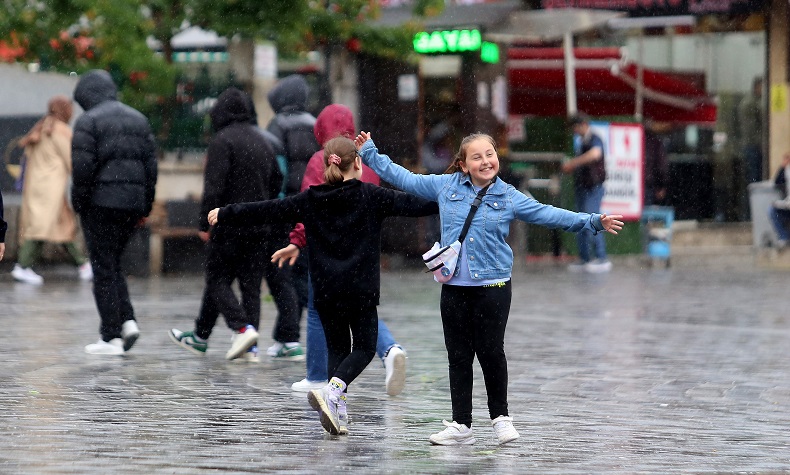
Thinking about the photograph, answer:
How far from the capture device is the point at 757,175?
92.9 feet

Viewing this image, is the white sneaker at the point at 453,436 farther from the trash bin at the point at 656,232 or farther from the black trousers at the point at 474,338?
the trash bin at the point at 656,232

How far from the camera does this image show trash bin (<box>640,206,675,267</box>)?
2198 centimetres

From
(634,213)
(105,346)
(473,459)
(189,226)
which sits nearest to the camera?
(473,459)

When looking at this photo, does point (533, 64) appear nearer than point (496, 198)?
No

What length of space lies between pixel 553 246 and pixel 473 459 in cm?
1630

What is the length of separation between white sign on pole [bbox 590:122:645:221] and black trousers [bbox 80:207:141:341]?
12461mm

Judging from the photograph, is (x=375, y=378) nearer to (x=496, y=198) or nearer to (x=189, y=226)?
(x=496, y=198)

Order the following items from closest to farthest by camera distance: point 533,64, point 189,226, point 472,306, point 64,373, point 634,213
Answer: point 472,306 → point 64,373 → point 189,226 → point 634,213 → point 533,64

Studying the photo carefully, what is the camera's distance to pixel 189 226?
1892 cm

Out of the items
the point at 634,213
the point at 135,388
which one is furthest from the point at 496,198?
the point at 634,213

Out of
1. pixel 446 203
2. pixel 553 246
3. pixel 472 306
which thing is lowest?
pixel 553 246

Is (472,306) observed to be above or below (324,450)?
above

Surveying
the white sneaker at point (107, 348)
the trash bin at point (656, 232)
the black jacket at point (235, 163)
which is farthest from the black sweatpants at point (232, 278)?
the trash bin at point (656, 232)

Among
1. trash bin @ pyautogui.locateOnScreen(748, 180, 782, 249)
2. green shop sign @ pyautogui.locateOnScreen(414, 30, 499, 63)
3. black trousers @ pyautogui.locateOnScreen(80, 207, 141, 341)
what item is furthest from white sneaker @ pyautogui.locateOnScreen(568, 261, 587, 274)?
black trousers @ pyautogui.locateOnScreen(80, 207, 141, 341)
